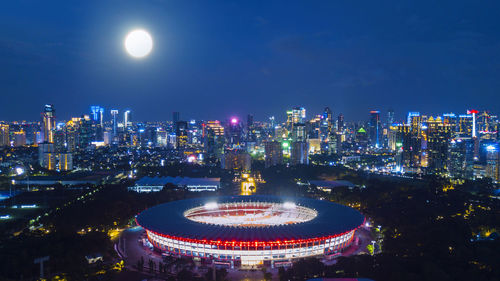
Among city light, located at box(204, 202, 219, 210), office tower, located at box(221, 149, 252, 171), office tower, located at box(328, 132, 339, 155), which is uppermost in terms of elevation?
office tower, located at box(328, 132, 339, 155)

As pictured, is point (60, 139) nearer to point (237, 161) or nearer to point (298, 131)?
point (237, 161)

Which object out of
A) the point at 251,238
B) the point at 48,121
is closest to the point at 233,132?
the point at 48,121

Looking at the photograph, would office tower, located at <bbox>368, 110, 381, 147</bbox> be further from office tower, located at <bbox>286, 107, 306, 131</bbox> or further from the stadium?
the stadium

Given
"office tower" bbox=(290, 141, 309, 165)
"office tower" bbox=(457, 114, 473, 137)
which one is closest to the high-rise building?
"office tower" bbox=(290, 141, 309, 165)

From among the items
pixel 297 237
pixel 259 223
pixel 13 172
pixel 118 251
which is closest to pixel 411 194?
pixel 259 223

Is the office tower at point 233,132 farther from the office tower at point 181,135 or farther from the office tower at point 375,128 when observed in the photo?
the office tower at point 375,128

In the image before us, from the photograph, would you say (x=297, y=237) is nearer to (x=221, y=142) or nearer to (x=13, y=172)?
(x=13, y=172)
